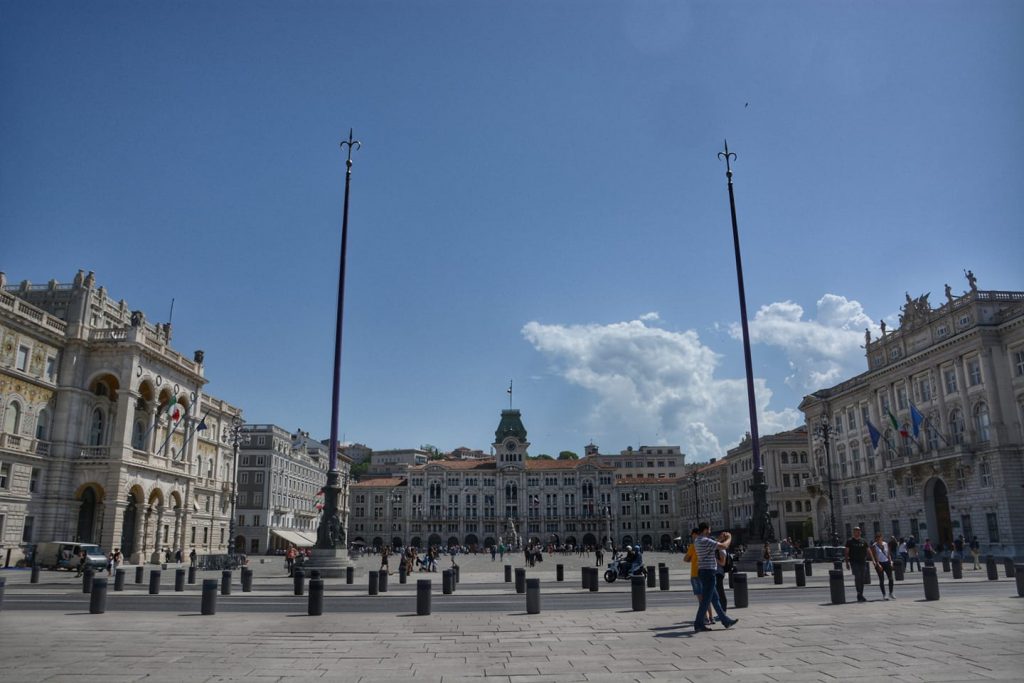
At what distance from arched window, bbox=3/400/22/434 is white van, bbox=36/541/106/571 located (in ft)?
23.9

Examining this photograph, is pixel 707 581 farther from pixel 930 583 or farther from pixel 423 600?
pixel 930 583

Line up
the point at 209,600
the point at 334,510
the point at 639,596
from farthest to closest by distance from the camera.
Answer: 1. the point at 334,510
2. the point at 639,596
3. the point at 209,600

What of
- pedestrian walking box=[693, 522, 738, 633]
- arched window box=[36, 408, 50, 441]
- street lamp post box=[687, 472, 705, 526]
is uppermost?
arched window box=[36, 408, 50, 441]

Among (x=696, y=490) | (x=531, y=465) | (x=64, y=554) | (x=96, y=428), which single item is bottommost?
(x=64, y=554)

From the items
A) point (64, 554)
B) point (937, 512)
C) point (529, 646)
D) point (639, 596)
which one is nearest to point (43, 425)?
point (64, 554)

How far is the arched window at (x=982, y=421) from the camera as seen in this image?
49831mm

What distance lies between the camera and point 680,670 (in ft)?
31.3

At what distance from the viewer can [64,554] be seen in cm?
4166

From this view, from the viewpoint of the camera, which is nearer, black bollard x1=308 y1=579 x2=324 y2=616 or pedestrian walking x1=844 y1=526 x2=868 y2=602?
black bollard x1=308 y1=579 x2=324 y2=616

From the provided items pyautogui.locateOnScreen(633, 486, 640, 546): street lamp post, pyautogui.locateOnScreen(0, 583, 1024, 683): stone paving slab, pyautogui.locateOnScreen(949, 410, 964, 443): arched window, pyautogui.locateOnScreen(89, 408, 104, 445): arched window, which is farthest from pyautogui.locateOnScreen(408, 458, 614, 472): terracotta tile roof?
pyautogui.locateOnScreen(0, 583, 1024, 683): stone paving slab

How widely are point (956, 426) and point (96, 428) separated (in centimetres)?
6365

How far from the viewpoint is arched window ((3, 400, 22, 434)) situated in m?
42.6

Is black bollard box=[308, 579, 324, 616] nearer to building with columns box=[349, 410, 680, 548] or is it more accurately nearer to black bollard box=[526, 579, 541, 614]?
black bollard box=[526, 579, 541, 614]

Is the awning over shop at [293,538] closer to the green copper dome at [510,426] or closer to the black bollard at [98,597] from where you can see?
the green copper dome at [510,426]
